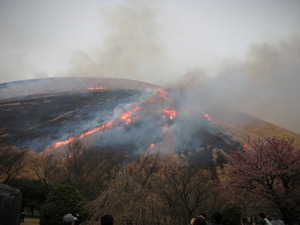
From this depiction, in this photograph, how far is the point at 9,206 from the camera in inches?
247

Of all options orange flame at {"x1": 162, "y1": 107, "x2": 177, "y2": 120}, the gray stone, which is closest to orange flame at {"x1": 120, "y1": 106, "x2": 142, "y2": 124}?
orange flame at {"x1": 162, "y1": 107, "x2": 177, "y2": 120}

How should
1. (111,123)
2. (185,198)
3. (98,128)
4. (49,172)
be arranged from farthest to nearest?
(111,123) → (98,128) → (49,172) → (185,198)

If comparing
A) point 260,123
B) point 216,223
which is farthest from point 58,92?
point 216,223

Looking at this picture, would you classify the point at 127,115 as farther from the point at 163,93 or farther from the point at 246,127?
the point at 246,127

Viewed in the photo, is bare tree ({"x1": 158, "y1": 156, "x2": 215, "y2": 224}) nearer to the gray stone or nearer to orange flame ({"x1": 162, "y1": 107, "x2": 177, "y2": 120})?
the gray stone

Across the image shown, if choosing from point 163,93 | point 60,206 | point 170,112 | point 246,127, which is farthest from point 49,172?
point 246,127

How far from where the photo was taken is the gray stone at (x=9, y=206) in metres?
6.11

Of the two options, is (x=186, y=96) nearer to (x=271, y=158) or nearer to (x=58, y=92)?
(x=58, y=92)

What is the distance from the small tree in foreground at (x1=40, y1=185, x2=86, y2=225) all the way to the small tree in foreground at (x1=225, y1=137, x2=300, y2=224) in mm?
14322

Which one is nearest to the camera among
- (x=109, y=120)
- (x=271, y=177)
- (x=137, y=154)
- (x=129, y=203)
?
(x=129, y=203)

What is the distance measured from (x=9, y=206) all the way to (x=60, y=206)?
13851mm

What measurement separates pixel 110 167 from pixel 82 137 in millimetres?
20720

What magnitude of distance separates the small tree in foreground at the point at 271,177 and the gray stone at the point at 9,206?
2088cm

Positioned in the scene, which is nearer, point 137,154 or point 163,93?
point 137,154
